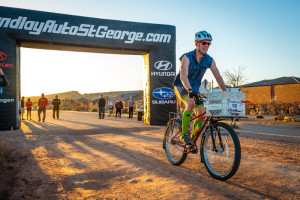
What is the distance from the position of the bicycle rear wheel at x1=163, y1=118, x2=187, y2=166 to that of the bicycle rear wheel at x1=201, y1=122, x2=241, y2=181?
61 centimetres

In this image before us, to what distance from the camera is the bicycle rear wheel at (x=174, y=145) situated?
421 centimetres

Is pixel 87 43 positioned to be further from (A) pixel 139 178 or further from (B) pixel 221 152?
(B) pixel 221 152

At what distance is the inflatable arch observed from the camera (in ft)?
36.9

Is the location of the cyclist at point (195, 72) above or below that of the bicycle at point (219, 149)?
above

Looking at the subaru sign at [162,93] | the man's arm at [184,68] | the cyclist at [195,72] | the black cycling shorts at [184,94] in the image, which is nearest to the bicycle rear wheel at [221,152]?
the cyclist at [195,72]

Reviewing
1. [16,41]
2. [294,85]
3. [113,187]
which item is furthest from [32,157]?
[294,85]

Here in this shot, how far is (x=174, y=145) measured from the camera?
4.50 meters

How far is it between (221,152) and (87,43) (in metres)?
10.8

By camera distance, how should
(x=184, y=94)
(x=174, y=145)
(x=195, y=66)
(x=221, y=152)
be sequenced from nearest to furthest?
1. (x=221, y=152)
2. (x=195, y=66)
3. (x=184, y=94)
4. (x=174, y=145)

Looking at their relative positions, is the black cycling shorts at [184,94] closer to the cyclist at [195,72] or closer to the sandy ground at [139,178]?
the cyclist at [195,72]

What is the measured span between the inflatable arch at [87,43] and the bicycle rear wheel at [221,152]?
9945 mm

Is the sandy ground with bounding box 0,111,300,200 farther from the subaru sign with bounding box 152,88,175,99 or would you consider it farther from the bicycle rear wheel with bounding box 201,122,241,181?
the subaru sign with bounding box 152,88,175,99

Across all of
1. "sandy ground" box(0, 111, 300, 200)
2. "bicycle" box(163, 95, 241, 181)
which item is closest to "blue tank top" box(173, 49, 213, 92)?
"bicycle" box(163, 95, 241, 181)

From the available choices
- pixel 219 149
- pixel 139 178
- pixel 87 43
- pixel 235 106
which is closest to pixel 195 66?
pixel 235 106
